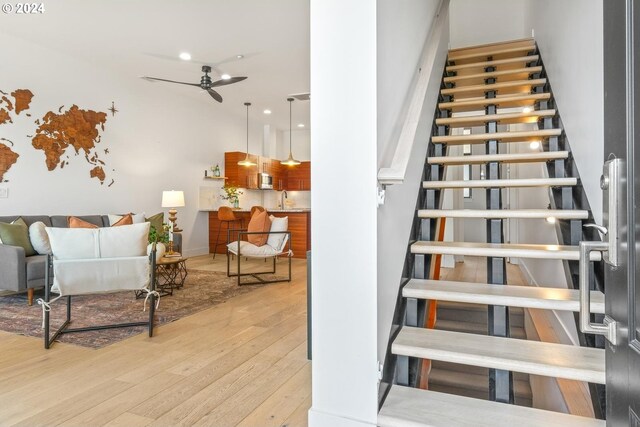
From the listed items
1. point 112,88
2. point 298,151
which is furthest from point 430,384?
point 298,151

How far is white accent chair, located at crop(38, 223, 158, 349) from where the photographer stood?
102 inches

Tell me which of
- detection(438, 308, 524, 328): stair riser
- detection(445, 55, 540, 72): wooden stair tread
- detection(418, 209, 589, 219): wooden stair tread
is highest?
detection(445, 55, 540, 72): wooden stair tread

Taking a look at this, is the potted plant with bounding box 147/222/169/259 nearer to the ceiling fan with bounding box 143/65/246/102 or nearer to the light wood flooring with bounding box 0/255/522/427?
the light wood flooring with bounding box 0/255/522/427

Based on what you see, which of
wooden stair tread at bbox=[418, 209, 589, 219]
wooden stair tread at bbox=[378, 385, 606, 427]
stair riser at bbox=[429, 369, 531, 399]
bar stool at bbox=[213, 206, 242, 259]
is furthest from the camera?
bar stool at bbox=[213, 206, 242, 259]

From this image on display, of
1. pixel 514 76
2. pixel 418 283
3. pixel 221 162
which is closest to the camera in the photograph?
pixel 418 283

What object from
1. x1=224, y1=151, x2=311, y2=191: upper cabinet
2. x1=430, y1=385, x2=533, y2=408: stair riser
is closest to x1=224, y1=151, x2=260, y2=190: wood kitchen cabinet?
x1=224, y1=151, x2=311, y2=191: upper cabinet

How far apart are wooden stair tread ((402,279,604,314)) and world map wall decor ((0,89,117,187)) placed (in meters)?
5.14

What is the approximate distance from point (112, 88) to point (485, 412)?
6.47 meters

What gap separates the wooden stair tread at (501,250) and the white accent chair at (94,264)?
81.8 inches

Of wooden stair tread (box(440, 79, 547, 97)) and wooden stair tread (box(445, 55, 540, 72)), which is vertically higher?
wooden stair tread (box(445, 55, 540, 72))

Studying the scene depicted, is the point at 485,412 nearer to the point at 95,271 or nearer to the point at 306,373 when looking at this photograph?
the point at 306,373

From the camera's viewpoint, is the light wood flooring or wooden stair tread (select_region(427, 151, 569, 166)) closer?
the light wood flooring

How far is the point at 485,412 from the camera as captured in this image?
1.47 meters

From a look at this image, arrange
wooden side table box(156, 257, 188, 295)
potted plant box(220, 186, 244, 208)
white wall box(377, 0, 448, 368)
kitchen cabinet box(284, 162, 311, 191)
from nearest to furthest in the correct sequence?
white wall box(377, 0, 448, 368) → wooden side table box(156, 257, 188, 295) → potted plant box(220, 186, 244, 208) → kitchen cabinet box(284, 162, 311, 191)
